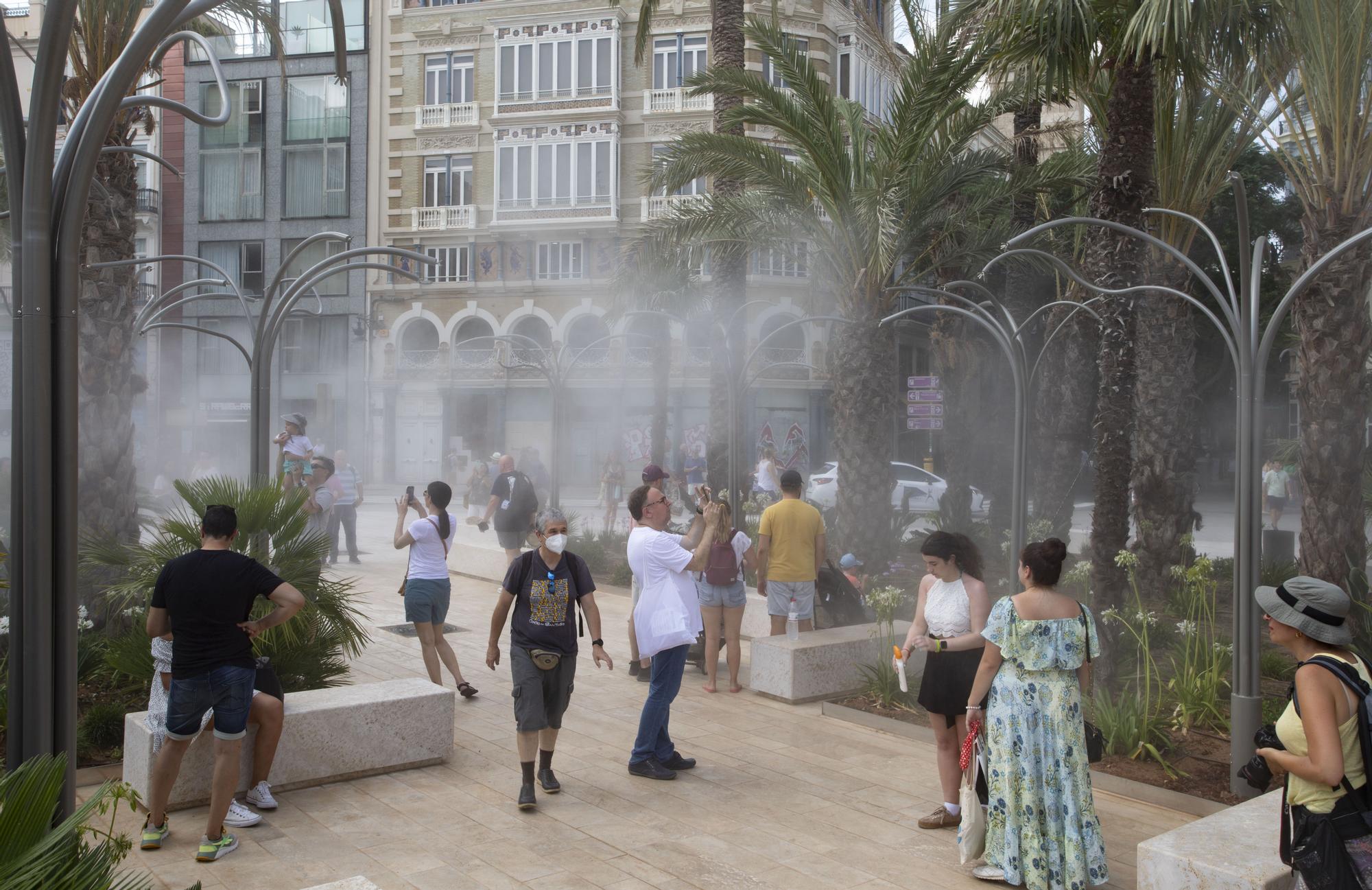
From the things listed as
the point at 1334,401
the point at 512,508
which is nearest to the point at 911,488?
the point at 512,508

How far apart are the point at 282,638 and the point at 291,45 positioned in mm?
41091

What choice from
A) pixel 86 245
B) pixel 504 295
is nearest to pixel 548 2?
pixel 504 295

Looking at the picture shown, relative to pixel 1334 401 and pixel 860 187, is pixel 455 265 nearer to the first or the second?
pixel 860 187

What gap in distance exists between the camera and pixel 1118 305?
467 inches

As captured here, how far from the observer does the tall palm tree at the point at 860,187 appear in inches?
525

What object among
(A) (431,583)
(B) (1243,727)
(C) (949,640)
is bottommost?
(B) (1243,727)

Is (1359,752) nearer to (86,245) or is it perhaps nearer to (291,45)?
(86,245)

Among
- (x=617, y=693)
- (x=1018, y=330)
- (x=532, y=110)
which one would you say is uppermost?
(x=532, y=110)

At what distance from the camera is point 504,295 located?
133ft

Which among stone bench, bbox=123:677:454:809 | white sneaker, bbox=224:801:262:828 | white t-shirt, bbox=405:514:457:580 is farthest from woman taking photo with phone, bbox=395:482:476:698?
white sneaker, bbox=224:801:262:828

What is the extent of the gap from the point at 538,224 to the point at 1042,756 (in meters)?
36.2

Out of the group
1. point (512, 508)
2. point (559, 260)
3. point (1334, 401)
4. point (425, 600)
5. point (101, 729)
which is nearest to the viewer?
point (101, 729)

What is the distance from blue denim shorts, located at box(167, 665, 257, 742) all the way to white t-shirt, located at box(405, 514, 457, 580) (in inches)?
127

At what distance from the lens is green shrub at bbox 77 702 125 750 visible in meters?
7.06
